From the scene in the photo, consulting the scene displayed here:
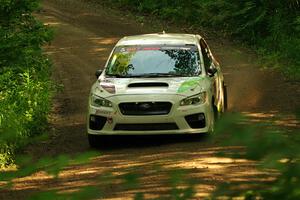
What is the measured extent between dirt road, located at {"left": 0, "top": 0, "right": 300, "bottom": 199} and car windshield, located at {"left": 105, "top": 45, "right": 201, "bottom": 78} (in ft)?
3.87

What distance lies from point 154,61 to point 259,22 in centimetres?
1372

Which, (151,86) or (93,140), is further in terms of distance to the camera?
(93,140)

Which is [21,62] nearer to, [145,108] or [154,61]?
[154,61]

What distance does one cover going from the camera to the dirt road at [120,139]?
2.00m

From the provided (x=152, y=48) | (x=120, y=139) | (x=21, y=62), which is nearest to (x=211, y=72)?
(x=152, y=48)

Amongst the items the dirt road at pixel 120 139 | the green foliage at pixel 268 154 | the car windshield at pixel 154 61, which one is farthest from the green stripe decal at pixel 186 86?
the green foliage at pixel 268 154

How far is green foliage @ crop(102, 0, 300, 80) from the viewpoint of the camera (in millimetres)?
20422

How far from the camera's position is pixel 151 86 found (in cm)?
966

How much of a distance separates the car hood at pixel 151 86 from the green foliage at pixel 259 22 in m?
8.67

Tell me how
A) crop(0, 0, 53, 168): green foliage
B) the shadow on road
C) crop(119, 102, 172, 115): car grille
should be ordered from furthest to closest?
crop(0, 0, 53, 168): green foliage → the shadow on road → crop(119, 102, 172, 115): car grille

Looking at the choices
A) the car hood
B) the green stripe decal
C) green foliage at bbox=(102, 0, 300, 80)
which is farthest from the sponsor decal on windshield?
green foliage at bbox=(102, 0, 300, 80)

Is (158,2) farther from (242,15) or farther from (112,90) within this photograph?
Result: (112,90)

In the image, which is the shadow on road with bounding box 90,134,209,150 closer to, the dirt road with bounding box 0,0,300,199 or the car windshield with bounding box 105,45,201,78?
the dirt road with bounding box 0,0,300,199

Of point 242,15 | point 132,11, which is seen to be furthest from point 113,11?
point 242,15
